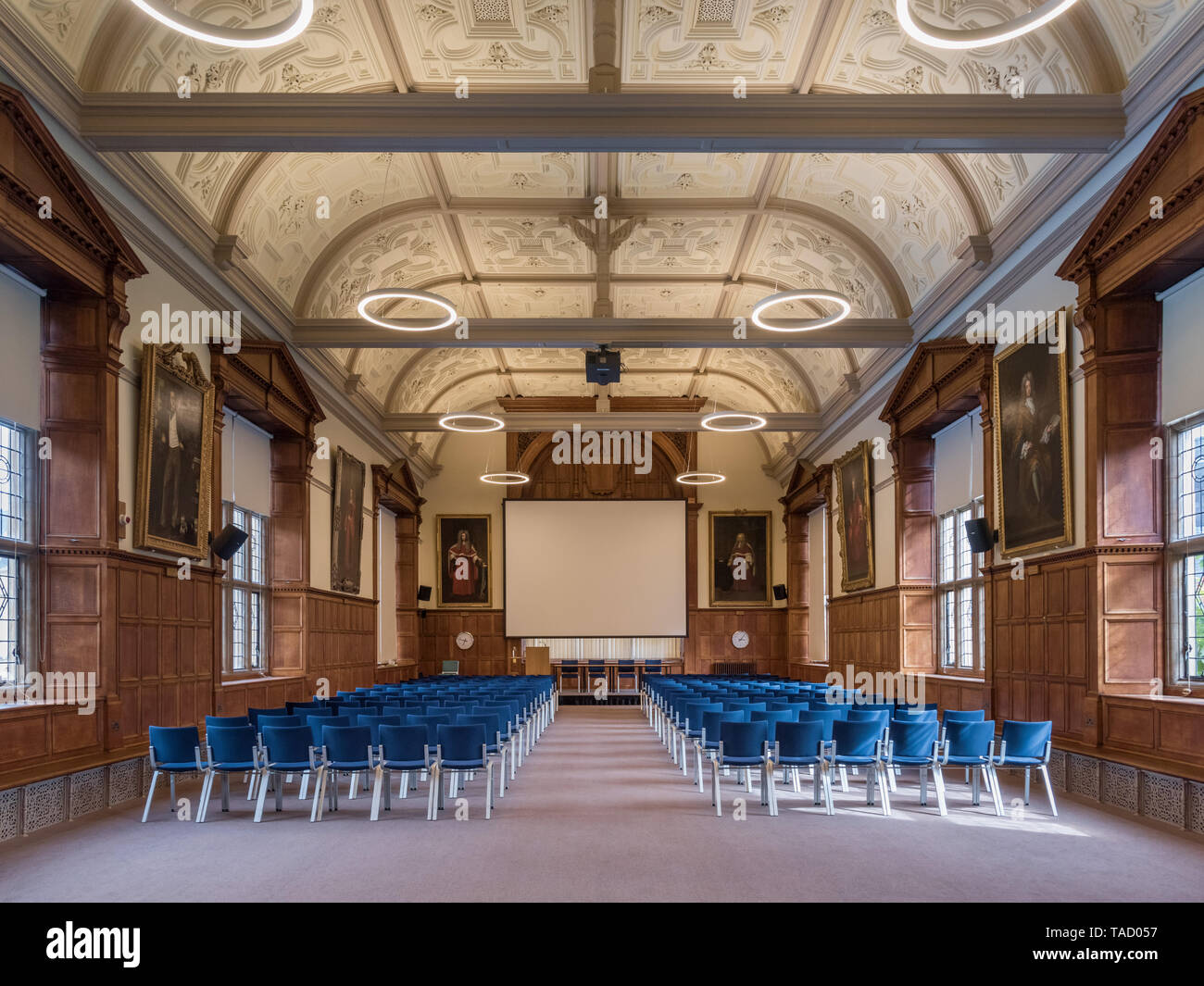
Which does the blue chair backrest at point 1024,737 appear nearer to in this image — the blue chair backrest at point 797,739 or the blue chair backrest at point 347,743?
the blue chair backrest at point 797,739

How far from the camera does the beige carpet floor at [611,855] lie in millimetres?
6977

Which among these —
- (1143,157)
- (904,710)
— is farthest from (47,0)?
(904,710)

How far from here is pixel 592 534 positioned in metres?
32.6

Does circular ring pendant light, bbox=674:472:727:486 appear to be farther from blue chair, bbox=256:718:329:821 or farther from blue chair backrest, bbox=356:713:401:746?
blue chair, bbox=256:718:329:821

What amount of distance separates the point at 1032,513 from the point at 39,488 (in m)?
11.3

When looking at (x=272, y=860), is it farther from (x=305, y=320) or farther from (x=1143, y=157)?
(x=305, y=320)

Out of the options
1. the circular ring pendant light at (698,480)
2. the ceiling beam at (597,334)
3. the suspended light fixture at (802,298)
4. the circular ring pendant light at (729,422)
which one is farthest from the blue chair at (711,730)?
the circular ring pendant light at (698,480)

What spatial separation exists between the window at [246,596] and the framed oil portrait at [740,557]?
17.5 metres

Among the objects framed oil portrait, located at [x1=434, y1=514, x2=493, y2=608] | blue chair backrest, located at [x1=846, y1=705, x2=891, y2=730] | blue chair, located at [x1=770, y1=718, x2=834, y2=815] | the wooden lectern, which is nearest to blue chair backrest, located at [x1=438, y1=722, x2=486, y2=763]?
blue chair, located at [x1=770, y1=718, x2=834, y2=815]

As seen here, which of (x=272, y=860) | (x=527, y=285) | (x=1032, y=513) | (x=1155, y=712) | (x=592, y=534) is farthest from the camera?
(x=592, y=534)

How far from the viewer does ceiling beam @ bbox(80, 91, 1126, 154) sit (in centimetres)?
1043

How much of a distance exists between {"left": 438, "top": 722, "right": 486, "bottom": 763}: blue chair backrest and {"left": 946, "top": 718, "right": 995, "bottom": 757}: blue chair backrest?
4580 millimetres

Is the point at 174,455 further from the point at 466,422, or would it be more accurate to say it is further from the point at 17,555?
the point at 466,422

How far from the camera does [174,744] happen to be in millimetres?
9992
